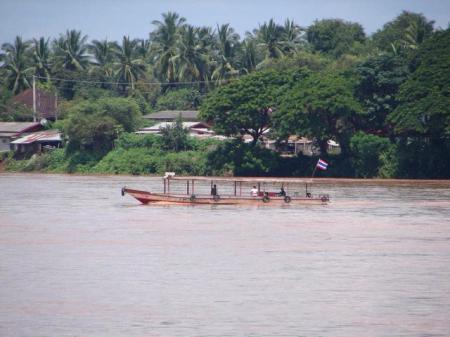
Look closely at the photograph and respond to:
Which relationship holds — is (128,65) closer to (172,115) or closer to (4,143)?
(172,115)

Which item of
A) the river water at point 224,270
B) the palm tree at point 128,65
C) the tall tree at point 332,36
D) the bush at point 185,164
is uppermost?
the tall tree at point 332,36

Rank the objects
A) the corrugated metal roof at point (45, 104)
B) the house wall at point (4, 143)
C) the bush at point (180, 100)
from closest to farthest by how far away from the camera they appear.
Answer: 1. the house wall at point (4, 143)
2. the corrugated metal roof at point (45, 104)
3. the bush at point (180, 100)

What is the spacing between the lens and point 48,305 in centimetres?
1862

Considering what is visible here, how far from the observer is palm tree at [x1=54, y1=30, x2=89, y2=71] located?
3164 inches

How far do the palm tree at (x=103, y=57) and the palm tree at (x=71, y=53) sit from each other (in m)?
0.84

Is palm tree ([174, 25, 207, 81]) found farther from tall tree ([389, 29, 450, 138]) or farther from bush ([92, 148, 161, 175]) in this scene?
tall tree ([389, 29, 450, 138])

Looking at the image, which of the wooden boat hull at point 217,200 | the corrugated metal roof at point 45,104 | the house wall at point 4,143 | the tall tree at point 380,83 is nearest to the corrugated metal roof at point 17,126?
the house wall at point 4,143

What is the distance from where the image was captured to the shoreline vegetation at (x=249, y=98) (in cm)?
5338

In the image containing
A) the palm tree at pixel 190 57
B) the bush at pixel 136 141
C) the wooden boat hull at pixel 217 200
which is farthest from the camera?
the palm tree at pixel 190 57

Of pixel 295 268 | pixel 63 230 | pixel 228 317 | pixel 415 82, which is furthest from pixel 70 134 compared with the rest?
pixel 228 317

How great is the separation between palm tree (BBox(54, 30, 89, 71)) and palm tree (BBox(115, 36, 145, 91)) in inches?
140

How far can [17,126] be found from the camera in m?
70.8

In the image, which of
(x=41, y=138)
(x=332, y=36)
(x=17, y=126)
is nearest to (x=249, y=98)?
(x=41, y=138)

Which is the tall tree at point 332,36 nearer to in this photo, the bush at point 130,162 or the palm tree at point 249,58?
the palm tree at point 249,58
